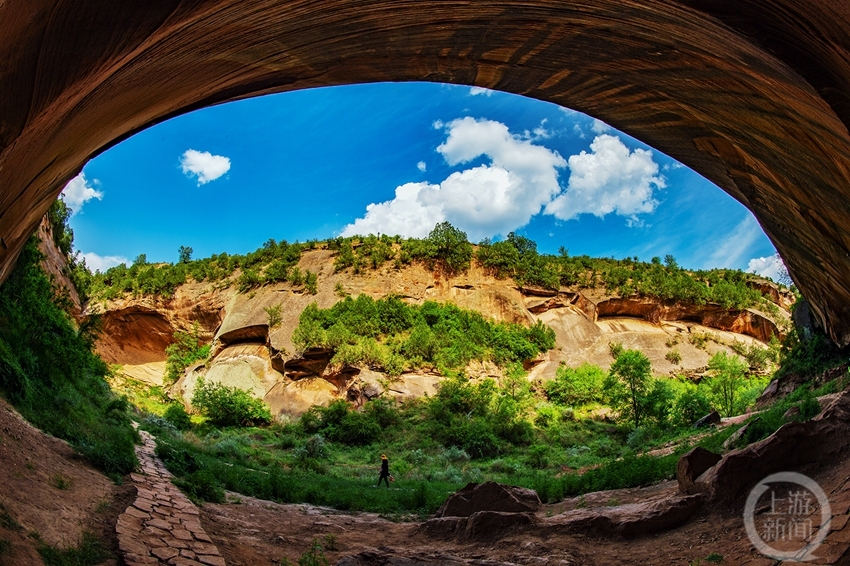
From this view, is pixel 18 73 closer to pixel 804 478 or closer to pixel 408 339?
pixel 804 478

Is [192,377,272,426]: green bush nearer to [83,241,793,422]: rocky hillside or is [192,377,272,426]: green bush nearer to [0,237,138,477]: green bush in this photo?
[83,241,793,422]: rocky hillside

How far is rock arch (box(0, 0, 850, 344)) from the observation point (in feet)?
7.54

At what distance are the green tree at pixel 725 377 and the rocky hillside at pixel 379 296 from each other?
155cm

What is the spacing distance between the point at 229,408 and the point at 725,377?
28146 mm

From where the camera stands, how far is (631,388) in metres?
24.5

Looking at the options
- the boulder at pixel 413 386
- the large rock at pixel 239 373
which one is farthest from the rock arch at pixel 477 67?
the large rock at pixel 239 373

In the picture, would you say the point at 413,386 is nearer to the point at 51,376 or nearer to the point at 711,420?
the point at 711,420

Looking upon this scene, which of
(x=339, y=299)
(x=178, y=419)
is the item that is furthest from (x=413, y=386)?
(x=178, y=419)

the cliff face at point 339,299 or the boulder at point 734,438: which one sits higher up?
the cliff face at point 339,299

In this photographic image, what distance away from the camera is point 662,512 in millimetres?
6340

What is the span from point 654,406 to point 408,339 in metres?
14.7

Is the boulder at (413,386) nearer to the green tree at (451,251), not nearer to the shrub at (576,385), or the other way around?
the shrub at (576,385)

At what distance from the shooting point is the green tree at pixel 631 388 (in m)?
23.8
